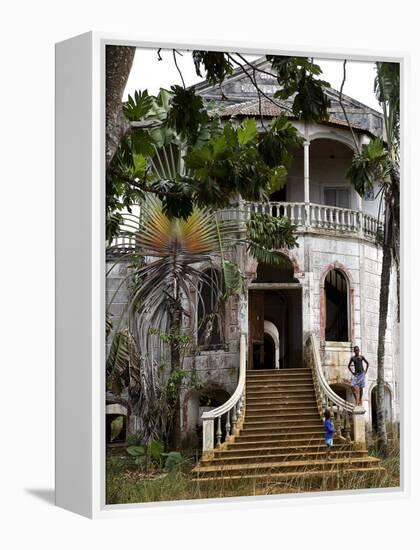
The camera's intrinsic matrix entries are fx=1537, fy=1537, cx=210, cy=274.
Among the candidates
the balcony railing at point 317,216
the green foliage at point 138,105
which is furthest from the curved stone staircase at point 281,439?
the green foliage at point 138,105

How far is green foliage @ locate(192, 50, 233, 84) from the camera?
1398cm

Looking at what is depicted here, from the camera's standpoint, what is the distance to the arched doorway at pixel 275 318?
14383 millimetres

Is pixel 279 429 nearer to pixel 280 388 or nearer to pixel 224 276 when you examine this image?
pixel 280 388

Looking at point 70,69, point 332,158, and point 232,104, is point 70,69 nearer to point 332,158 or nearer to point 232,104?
point 232,104

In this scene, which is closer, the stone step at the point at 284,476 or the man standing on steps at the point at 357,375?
the stone step at the point at 284,476

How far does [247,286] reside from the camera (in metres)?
14.3

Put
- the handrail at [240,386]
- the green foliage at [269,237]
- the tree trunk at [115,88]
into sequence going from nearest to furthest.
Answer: the tree trunk at [115,88], the handrail at [240,386], the green foliage at [269,237]

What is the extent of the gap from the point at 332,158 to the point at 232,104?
Result: 1166 mm

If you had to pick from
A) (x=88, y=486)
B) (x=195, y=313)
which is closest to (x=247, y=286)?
(x=195, y=313)

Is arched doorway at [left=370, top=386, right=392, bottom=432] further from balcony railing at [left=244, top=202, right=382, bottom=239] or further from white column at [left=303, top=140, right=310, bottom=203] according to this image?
white column at [left=303, top=140, right=310, bottom=203]

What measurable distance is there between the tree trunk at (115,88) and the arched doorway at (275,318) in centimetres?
189

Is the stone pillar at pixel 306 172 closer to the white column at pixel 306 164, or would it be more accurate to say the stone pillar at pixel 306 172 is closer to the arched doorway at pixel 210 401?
the white column at pixel 306 164

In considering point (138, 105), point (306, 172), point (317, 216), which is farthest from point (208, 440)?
point (138, 105)

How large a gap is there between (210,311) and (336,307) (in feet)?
4.49
